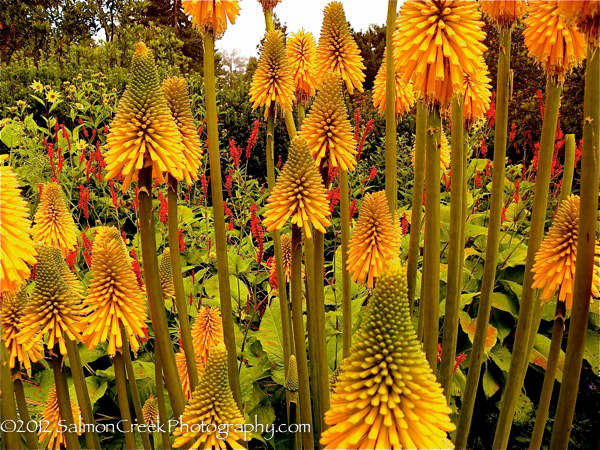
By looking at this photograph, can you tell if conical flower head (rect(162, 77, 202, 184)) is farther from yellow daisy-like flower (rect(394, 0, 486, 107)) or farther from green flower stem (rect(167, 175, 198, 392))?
yellow daisy-like flower (rect(394, 0, 486, 107))

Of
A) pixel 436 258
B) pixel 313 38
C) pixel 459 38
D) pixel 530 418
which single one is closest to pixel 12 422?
pixel 436 258

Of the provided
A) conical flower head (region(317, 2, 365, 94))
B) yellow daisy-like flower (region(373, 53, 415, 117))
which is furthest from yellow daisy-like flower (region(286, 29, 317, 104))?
yellow daisy-like flower (region(373, 53, 415, 117))

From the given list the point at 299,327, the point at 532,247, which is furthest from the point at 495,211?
the point at 299,327

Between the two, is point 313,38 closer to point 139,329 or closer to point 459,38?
point 459,38

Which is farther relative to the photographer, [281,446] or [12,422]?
[281,446]

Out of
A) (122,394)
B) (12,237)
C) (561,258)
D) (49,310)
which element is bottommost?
(122,394)

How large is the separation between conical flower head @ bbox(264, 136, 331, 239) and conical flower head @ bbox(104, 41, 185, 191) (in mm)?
358

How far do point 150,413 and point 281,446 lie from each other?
1.13 metres

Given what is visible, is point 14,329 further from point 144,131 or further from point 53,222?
point 53,222

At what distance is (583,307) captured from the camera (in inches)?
54.2

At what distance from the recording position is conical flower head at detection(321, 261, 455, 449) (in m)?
1.13

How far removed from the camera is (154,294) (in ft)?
5.27

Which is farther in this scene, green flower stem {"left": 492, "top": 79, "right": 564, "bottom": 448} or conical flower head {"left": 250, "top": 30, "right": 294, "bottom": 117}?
conical flower head {"left": 250, "top": 30, "right": 294, "bottom": 117}

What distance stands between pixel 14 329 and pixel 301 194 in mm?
1113
